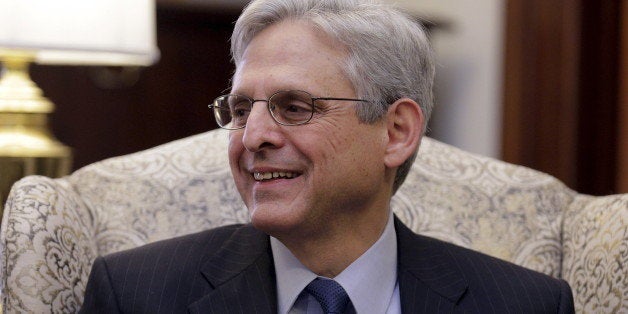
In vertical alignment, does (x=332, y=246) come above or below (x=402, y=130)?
below

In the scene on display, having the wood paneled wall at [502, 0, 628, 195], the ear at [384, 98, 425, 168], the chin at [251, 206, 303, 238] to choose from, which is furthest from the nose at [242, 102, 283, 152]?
the wood paneled wall at [502, 0, 628, 195]

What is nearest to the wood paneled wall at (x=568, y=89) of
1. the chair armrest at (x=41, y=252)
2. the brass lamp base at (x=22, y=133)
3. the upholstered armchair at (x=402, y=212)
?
the upholstered armchair at (x=402, y=212)

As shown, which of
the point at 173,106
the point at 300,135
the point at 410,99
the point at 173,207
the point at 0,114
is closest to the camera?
the point at 300,135

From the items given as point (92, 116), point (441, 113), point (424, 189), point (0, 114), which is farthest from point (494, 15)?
point (0, 114)

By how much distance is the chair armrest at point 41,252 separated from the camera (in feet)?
5.48

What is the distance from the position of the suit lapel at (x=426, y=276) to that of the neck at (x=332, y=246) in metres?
0.11

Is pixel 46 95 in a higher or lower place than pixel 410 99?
lower

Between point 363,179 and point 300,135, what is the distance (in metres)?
0.14

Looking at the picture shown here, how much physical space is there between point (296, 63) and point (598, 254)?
74 cm

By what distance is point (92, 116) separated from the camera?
3.56 m

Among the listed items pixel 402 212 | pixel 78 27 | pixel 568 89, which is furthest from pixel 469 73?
pixel 78 27

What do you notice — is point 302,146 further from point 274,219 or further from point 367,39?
point 367,39

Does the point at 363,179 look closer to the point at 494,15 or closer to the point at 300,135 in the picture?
→ the point at 300,135

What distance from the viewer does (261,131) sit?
1598mm
